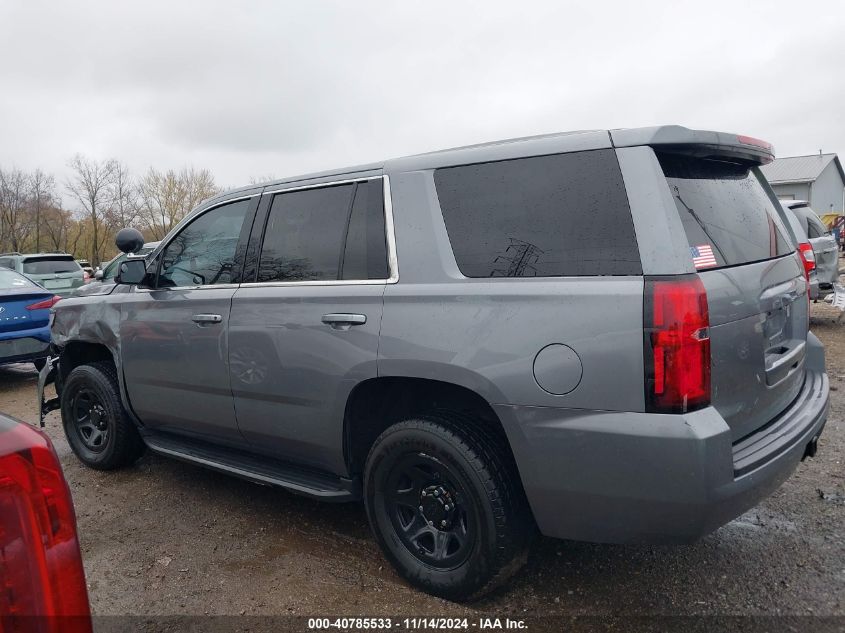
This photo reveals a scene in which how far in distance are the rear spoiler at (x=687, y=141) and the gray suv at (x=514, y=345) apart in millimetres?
11

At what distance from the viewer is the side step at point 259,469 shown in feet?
9.89

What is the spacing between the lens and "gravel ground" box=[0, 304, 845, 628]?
105 inches

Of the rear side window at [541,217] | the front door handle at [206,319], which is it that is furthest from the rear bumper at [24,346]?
the rear side window at [541,217]

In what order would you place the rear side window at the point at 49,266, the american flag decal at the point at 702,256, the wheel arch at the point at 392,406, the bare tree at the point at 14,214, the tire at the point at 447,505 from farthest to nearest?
the bare tree at the point at 14,214 → the rear side window at the point at 49,266 → the wheel arch at the point at 392,406 → the tire at the point at 447,505 → the american flag decal at the point at 702,256

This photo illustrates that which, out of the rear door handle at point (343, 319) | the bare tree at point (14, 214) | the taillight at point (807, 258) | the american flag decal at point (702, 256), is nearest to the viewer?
the american flag decal at point (702, 256)

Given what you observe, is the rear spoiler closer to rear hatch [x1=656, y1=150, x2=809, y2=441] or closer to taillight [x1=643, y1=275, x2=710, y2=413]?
rear hatch [x1=656, y1=150, x2=809, y2=441]

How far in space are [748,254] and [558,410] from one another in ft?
3.62

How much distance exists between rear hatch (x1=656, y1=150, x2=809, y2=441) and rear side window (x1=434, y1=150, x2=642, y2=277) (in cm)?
25

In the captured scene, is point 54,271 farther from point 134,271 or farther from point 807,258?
point 807,258

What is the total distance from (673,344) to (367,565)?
6.20 feet

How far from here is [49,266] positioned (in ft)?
49.7

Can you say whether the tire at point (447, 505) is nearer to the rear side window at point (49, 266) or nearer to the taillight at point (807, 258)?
the taillight at point (807, 258)

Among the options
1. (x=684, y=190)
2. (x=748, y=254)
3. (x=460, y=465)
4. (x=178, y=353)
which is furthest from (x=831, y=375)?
(x=178, y=353)

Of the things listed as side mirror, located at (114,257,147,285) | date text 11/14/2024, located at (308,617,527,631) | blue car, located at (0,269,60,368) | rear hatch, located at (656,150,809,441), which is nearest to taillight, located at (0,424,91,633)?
date text 11/14/2024, located at (308,617,527,631)
